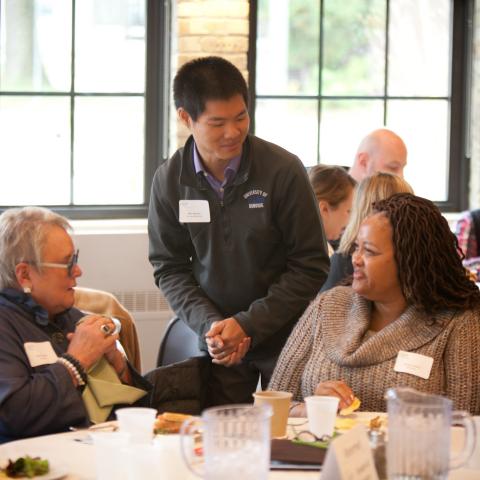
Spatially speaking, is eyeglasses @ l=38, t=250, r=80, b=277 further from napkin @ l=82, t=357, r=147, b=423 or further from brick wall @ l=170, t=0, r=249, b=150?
brick wall @ l=170, t=0, r=249, b=150

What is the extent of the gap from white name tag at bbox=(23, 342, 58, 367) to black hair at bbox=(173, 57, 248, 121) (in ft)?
3.22

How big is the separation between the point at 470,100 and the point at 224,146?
12.0 ft

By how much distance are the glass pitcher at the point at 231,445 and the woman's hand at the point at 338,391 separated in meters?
0.99

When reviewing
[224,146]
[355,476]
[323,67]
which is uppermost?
[323,67]

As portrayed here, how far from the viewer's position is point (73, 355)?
2799 mm

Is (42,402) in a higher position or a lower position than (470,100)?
lower

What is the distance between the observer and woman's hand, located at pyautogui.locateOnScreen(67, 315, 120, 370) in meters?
2.81

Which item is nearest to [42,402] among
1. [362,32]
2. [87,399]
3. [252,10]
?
[87,399]

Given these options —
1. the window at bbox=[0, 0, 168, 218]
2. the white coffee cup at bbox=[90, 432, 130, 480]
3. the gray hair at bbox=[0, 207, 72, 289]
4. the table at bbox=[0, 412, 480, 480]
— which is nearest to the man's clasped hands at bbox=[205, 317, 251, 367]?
the gray hair at bbox=[0, 207, 72, 289]

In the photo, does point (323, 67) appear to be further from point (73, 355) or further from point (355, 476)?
point (355, 476)

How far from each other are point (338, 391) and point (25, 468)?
0.96 meters

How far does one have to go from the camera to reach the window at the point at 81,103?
5.82 meters

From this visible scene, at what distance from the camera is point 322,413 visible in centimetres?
218

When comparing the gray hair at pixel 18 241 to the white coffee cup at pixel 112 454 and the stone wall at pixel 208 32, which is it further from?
the stone wall at pixel 208 32
